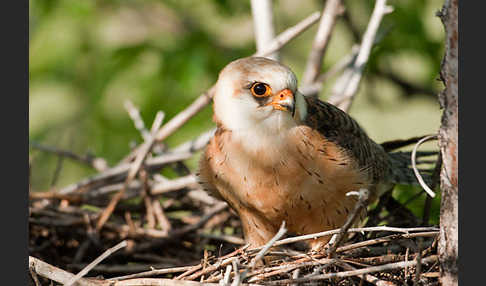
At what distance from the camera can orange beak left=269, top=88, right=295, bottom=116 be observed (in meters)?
3.71

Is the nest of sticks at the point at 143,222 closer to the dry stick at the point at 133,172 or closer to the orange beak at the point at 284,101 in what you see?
the dry stick at the point at 133,172

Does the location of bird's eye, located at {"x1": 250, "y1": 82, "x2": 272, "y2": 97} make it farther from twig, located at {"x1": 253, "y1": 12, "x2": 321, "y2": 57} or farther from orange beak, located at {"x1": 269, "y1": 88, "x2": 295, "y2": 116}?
twig, located at {"x1": 253, "y1": 12, "x2": 321, "y2": 57}

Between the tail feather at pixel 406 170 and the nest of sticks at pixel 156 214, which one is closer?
the tail feather at pixel 406 170

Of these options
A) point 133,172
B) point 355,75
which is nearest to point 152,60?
point 133,172

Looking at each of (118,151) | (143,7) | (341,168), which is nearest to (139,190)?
(118,151)

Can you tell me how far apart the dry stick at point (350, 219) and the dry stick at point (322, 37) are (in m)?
2.24

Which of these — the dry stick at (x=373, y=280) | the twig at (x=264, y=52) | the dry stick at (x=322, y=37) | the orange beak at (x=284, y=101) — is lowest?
the dry stick at (x=373, y=280)

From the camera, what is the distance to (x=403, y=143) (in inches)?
184

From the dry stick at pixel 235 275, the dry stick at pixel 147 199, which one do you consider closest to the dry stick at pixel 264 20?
the dry stick at pixel 147 199

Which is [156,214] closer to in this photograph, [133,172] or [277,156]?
[133,172]

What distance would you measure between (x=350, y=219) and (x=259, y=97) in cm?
120

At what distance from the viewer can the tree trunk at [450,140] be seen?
2707 mm

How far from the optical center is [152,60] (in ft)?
20.6

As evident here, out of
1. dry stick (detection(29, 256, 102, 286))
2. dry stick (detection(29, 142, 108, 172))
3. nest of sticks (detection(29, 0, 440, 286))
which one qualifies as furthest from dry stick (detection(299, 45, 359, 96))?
dry stick (detection(29, 256, 102, 286))
